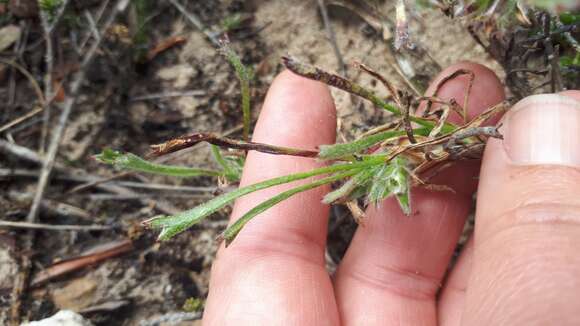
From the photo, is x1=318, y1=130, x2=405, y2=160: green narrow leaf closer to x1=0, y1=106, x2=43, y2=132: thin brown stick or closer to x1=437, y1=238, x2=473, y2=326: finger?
x1=437, y1=238, x2=473, y2=326: finger

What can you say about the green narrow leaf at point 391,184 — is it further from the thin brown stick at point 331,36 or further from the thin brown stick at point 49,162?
the thin brown stick at point 49,162

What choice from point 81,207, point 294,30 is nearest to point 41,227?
point 81,207

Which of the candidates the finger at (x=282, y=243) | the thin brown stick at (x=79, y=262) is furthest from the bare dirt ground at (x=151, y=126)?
the finger at (x=282, y=243)

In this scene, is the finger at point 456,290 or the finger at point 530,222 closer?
the finger at point 530,222

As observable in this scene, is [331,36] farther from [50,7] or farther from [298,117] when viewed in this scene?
[50,7]

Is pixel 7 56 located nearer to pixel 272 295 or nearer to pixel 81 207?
pixel 81 207

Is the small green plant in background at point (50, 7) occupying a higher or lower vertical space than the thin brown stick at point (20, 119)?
higher

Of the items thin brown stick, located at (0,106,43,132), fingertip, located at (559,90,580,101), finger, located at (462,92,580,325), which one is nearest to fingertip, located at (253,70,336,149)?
finger, located at (462,92,580,325)
